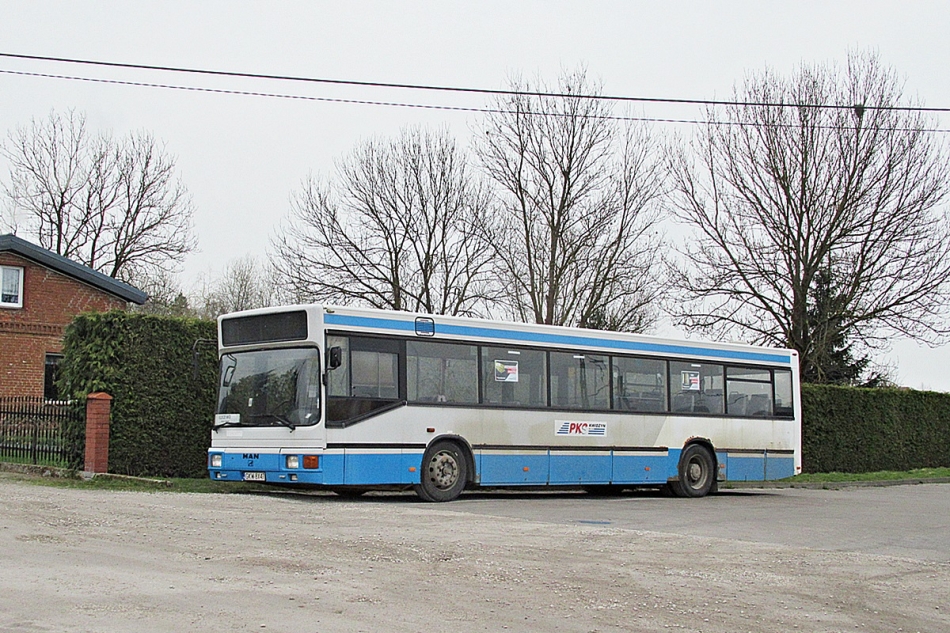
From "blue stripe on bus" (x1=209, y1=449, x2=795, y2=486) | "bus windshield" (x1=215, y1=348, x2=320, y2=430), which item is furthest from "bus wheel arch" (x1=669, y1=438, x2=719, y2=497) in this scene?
"bus windshield" (x1=215, y1=348, x2=320, y2=430)

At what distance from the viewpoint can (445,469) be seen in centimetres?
1745

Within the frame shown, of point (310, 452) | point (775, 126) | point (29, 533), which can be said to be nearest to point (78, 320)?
point (310, 452)

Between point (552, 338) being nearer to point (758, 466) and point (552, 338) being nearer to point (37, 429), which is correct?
point (758, 466)

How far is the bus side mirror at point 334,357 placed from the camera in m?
16.1

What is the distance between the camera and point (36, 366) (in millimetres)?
31641

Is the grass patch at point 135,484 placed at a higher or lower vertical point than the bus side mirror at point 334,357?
lower

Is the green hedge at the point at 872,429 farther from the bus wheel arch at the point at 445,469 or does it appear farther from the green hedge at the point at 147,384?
the green hedge at the point at 147,384

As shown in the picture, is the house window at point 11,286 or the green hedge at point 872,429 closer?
the house window at point 11,286

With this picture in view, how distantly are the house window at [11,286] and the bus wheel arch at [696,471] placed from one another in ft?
65.8

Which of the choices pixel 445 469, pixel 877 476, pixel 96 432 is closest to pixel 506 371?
pixel 445 469

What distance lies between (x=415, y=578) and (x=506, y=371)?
9575 millimetres

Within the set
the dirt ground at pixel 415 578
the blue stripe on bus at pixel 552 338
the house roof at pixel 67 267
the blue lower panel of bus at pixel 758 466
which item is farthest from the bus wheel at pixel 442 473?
the house roof at pixel 67 267

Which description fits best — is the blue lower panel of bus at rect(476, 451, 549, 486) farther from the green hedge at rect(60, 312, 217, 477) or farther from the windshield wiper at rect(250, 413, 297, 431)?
the green hedge at rect(60, 312, 217, 477)

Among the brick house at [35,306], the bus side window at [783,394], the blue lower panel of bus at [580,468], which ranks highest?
the brick house at [35,306]
